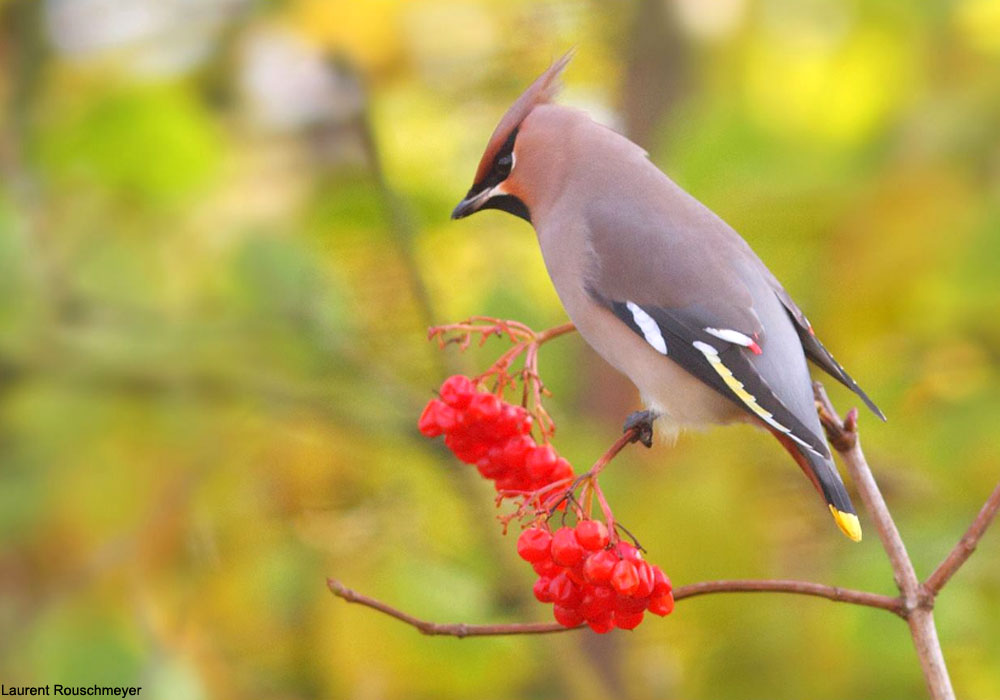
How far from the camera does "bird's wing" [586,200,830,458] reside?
1.34m

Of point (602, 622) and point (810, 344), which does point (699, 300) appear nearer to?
point (810, 344)

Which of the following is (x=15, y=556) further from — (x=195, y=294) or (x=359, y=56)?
(x=359, y=56)

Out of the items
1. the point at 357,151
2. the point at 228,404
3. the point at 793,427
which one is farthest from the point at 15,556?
the point at 793,427

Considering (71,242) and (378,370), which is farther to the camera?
(71,242)

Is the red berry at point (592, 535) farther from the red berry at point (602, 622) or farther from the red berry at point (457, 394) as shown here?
the red berry at point (457, 394)

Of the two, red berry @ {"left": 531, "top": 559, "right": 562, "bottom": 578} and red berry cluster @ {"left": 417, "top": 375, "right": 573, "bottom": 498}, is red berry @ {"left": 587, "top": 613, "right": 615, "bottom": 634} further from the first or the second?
red berry cluster @ {"left": 417, "top": 375, "right": 573, "bottom": 498}

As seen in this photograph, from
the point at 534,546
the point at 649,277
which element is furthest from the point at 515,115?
the point at 534,546

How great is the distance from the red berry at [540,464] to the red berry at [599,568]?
0.58ft

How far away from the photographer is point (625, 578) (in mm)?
1124

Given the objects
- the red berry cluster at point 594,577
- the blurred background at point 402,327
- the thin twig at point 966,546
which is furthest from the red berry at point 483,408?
the blurred background at point 402,327

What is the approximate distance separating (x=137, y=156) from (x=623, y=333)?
1273 mm

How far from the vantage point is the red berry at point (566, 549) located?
3.76ft

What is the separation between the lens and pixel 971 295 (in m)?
2.14

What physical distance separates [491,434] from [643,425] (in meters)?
0.18
